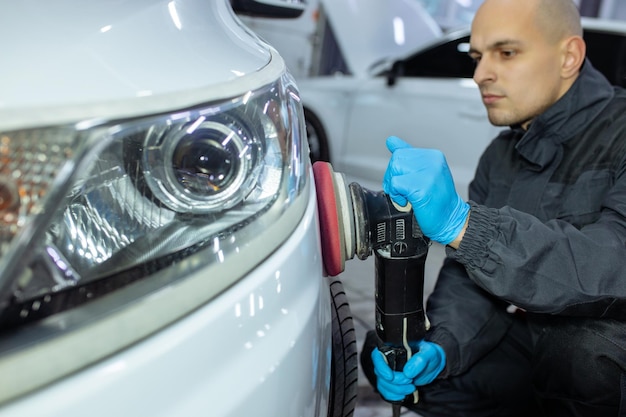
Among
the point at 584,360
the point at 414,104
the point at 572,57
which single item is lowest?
the point at 414,104

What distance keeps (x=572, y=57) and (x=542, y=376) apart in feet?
2.87

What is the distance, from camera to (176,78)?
64cm

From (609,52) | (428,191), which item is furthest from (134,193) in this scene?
(609,52)

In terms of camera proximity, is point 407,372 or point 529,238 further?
point 407,372

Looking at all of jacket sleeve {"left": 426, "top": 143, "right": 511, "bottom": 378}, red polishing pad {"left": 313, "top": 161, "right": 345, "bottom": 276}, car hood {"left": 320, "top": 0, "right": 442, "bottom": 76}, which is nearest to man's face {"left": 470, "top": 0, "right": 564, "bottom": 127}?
jacket sleeve {"left": 426, "top": 143, "right": 511, "bottom": 378}

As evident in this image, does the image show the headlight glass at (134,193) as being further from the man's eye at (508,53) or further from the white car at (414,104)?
the white car at (414,104)

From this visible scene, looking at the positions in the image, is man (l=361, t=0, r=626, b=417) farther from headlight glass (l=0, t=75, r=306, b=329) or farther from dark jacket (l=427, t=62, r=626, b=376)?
headlight glass (l=0, t=75, r=306, b=329)

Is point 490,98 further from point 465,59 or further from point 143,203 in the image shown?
point 465,59

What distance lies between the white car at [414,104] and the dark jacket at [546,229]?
5.66 feet


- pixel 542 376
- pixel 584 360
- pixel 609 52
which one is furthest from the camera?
pixel 609 52

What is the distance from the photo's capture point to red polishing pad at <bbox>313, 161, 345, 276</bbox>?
0.89 metres

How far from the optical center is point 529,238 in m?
1.11

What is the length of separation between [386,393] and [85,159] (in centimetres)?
109

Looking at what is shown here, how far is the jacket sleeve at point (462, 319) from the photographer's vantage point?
154cm
